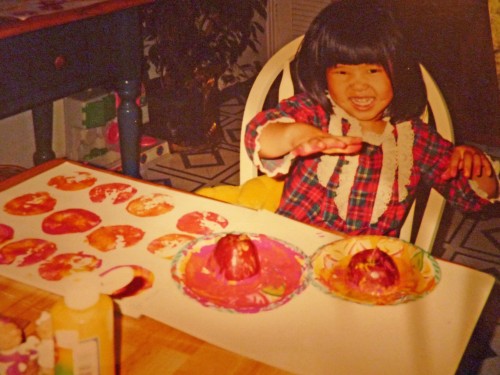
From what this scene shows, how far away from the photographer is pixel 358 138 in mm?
1051

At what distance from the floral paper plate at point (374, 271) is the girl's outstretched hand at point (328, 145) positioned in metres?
0.23

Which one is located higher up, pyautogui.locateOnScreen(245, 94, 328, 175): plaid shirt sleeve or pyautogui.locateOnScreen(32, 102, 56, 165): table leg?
pyautogui.locateOnScreen(245, 94, 328, 175): plaid shirt sleeve

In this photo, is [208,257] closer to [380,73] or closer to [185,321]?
[185,321]

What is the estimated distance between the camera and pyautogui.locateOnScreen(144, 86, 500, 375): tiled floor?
1476 millimetres

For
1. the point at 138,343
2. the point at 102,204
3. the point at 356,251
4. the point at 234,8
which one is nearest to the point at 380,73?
the point at 356,251

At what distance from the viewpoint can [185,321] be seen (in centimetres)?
69

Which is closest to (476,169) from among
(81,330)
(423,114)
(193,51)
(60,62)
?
(423,114)

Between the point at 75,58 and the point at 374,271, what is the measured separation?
2.78ft

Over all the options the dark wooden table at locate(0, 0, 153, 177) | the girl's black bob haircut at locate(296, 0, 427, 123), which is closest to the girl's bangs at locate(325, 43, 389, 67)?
the girl's black bob haircut at locate(296, 0, 427, 123)

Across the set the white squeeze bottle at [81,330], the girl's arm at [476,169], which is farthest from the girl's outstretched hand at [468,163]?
the white squeeze bottle at [81,330]

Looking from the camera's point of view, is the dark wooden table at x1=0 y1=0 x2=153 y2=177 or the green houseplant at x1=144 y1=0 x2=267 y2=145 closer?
the dark wooden table at x1=0 y1=0 x2=153 y2=177

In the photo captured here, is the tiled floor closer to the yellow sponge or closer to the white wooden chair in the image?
the white wooden chair

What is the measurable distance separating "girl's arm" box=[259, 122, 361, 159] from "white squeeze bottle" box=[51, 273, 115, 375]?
502 millimetres

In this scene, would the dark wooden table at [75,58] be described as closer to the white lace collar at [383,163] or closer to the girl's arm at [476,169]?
the white lace collar at [383,163]
